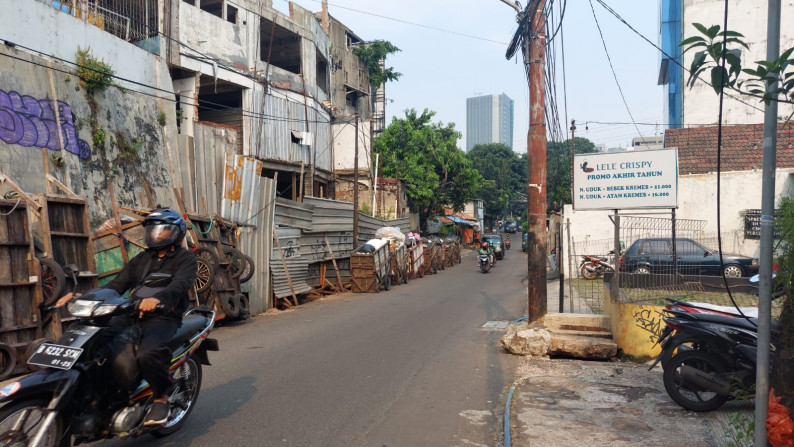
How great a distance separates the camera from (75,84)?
11266 millimetres

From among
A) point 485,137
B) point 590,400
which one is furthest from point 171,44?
point 485,137

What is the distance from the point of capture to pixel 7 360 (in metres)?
6.66

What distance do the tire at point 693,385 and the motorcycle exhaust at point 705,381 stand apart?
53mm

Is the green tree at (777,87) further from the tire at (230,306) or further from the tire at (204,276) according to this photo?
the tire at (230,306)

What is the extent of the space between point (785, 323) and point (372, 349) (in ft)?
19.0

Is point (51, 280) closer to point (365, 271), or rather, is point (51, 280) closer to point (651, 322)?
point (651, 322)

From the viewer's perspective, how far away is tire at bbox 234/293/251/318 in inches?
438

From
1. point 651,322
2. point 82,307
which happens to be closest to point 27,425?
point 82,307

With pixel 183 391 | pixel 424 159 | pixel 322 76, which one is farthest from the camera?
pixel 424 159

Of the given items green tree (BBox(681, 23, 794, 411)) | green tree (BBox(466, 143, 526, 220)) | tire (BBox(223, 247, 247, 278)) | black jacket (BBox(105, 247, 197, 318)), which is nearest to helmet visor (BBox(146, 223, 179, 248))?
black jacket (BBox(105, 247, 197, 318))

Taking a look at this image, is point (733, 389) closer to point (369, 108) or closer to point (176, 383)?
point (176, 383)

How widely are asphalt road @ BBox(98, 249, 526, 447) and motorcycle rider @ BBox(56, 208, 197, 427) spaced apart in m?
0.76

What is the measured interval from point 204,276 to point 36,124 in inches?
158

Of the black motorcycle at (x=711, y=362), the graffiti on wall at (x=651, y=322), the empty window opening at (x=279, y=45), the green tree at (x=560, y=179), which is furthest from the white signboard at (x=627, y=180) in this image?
the empty window opening at (x=279, y=45)
